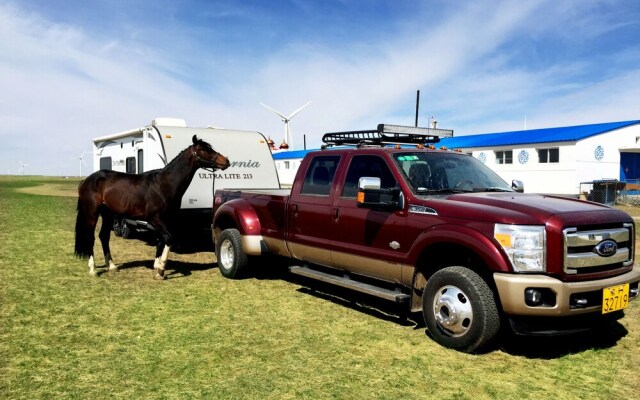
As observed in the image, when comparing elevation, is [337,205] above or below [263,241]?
above

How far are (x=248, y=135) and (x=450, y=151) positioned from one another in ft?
22.8

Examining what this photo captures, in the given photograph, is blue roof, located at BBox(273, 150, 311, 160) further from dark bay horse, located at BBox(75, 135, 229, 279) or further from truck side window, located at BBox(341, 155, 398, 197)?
truck side window, located at BBox(341, 155, 398, 197)

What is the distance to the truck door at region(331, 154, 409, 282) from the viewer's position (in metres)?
5.64

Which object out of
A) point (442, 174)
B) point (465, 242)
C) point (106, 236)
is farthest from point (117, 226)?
point (465, 242)

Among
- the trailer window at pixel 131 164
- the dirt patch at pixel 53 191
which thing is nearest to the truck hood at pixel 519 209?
the trailer window at pixel 131 164

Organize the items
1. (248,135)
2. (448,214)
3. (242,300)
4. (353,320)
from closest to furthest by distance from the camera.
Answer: (448,214) < (353,320) < (242,300) < (248,135)

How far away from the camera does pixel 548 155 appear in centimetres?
2725

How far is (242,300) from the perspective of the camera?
7.12 meters

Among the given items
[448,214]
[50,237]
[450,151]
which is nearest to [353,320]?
[448,214]

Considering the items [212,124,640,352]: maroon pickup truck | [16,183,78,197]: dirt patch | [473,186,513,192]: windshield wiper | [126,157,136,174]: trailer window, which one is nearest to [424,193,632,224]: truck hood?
[212,124,640,352]: maroon pickup truck

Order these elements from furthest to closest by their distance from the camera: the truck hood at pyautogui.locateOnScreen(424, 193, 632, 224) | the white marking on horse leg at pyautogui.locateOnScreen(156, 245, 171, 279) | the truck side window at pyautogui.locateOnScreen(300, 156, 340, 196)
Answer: the white marking on horse leg at pyautogui.locateOnScreen(156, 245, 171, 279), the truck side window at pyautogui.locateOnScreen(300, 156, 340, 196), the truck hood at pyautogui.locateOnScreen(424, 193, 632, 224)

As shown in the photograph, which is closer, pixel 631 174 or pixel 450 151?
pixel 450 151

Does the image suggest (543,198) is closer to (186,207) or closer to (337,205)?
(337,205)

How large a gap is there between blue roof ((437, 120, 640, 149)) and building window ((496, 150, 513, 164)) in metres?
0.54
